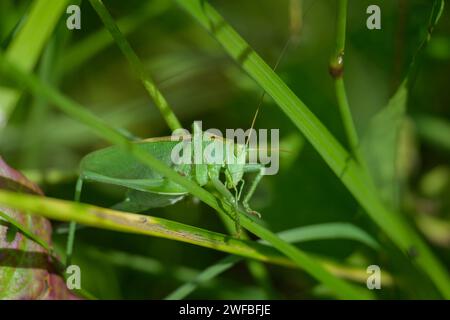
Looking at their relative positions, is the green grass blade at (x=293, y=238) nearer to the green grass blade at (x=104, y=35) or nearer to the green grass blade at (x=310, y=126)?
the green grass blade at (x=310, y=126)

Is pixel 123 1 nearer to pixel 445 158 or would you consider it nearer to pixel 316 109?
pixel 316 109

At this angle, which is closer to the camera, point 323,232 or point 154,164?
point 154,164

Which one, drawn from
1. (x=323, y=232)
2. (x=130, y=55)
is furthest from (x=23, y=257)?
(x=323, y=232)

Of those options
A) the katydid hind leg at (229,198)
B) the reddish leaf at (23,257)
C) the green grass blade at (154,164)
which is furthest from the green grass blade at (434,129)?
the reddish leaf at (23,257)

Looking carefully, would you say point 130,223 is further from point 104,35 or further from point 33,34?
point 104,35

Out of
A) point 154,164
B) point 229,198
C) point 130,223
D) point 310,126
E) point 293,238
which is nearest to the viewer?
point 154,164

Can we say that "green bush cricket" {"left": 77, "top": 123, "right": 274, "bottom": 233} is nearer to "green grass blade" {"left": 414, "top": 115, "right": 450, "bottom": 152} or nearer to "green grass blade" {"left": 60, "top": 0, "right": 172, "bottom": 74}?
"green grass blade" {"left": 60, "top": 0, "right": 172, "bottom": 74}
